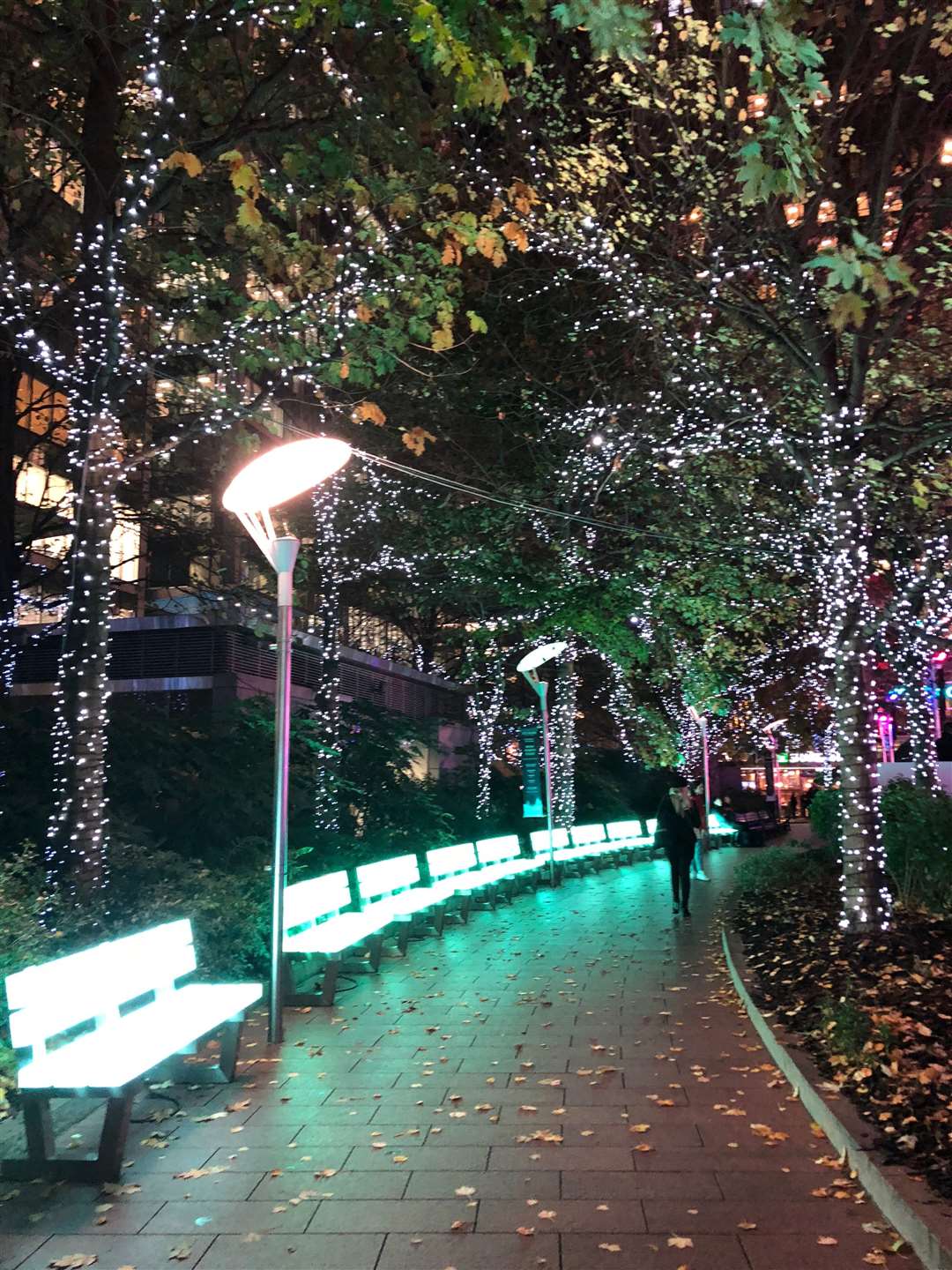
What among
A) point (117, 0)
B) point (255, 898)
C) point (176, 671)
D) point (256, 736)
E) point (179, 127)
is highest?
point (117, 0)

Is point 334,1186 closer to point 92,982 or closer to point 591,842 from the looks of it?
point 92,982

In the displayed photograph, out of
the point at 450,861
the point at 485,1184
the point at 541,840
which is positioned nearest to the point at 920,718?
the point at 541,840

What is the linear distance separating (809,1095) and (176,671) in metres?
17.7

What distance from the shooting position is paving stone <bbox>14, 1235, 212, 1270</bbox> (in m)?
3.83

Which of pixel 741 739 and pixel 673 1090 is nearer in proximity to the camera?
pixel 673 1090

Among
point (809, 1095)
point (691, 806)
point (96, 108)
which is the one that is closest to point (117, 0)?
point (96, 108)

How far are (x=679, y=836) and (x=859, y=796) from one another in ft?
13.3

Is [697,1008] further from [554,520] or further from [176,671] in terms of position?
[176,671]

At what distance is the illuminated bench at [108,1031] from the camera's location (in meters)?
4.70

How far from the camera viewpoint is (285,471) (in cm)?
729

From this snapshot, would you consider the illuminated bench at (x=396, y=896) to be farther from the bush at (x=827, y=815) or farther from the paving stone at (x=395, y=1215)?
the bush at (x=827, y=815)

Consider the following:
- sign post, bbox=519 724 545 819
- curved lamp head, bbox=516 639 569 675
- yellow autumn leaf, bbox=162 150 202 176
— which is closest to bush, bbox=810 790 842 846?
curved lamp head, bbox=516 639 569 675

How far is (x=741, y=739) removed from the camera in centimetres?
4466

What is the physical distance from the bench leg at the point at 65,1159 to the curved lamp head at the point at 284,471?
406 centimetres
